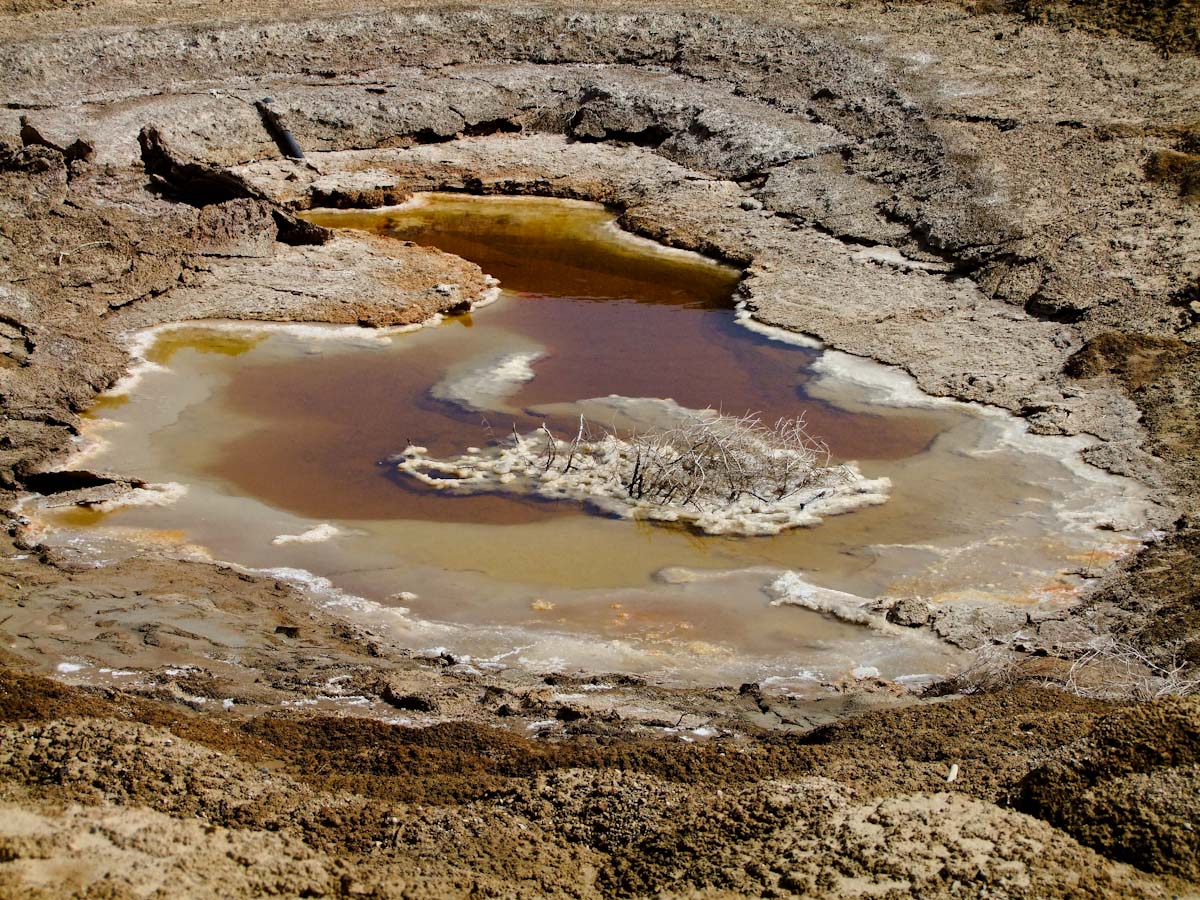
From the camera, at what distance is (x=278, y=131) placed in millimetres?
16078

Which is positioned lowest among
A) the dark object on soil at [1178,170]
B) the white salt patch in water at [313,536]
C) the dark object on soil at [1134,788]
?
the white salt patch in water at [313,536]

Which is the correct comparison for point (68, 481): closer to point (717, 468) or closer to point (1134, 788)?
point (717, 468)

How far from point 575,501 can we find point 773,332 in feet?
12.7

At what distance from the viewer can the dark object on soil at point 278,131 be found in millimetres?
15977

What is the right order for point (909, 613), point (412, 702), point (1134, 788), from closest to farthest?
1. point (1134, 788)
2. point (412, 702)
3. point (909, 613)

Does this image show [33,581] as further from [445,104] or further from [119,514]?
[445,104]

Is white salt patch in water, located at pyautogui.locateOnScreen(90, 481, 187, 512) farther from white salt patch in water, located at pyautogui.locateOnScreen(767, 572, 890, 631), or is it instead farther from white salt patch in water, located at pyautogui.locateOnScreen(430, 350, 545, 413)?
white salt patch in water, located at pyautogui.locateOnScreen(767, 572, 890, 631)

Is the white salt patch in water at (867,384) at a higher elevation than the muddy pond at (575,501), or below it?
higher

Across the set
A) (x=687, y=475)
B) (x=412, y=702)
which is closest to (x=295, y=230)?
(x=687, y=475)

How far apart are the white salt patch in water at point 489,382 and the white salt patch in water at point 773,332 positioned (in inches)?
89.1

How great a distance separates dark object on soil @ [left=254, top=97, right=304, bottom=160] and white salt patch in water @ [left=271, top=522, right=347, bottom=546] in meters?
9.68

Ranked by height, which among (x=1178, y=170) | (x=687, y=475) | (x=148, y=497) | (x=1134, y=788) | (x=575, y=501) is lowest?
(x=148, y=497)

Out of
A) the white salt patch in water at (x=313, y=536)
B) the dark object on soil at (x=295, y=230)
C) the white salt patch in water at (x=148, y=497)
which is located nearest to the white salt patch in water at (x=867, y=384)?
the white salt patch in water at (x=313, y=536)

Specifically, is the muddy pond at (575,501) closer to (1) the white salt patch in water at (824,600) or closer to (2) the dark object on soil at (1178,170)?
(1) the white salt patch in water at (824,600)
